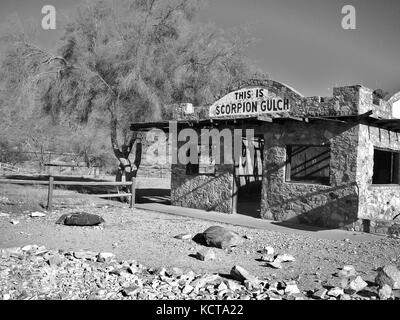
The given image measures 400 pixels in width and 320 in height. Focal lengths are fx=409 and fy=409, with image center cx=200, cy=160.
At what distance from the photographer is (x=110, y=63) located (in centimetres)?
1755

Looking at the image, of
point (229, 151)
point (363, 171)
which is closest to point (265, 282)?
point (363, 171)

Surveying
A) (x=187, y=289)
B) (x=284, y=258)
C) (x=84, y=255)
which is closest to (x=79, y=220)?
(x=84, y=255)

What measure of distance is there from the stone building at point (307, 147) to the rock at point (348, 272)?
3834mm

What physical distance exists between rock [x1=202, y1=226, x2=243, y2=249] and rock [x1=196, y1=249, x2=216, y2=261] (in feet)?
2.69

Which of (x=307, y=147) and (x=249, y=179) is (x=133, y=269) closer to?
(x=307, y=147)

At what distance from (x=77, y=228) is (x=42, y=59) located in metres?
11.0

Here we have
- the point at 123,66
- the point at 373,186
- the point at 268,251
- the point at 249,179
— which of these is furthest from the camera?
the point at 249,179

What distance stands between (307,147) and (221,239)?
578 centimetres

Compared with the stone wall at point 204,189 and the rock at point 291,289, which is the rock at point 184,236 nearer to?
the rock at point 291,289

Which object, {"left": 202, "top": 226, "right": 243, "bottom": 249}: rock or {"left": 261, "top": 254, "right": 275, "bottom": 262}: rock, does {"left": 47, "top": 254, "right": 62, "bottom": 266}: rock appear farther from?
{"left": 261, "top": 254, "right": 275, "bottom": 262}: rock

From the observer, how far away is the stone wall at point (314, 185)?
1113 cm

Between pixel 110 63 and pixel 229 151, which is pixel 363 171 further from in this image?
pixel 110 63

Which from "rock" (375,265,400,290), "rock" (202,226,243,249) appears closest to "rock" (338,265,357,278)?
"rock" (375,265,400,290)

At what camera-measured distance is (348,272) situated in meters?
6.89
